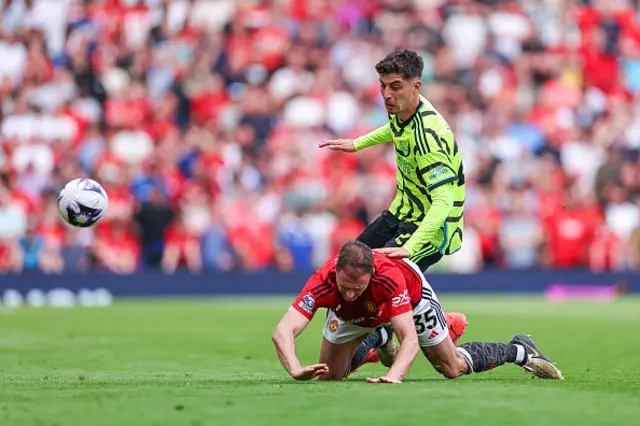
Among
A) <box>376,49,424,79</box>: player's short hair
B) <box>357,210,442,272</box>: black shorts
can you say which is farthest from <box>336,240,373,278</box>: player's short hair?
<box>376,49,424,79</box>: player's short hair

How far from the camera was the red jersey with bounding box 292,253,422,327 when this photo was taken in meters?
8.99

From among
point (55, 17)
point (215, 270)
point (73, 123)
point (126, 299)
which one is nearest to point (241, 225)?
point (215, 270)

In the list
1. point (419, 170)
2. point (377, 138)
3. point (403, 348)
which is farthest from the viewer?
point (377, 138)

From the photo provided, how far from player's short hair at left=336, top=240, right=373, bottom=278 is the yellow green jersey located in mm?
1097

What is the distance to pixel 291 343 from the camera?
8945mm

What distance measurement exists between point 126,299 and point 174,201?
2.09 m

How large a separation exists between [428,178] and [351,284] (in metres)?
1.67

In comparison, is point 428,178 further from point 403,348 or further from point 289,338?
point 289,338

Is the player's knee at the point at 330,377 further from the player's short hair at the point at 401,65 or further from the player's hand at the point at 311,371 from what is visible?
the player's short hair at the point at 401,65

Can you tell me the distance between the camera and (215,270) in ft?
77.7

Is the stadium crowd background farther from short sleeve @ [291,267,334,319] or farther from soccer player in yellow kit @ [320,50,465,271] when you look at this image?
short sleeve @ [291,267,334,319]

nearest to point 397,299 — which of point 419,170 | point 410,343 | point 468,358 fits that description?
point 410,343

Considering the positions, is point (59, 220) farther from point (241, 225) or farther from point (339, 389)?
point (339, 389)

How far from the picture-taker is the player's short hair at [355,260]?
859 centimetres
